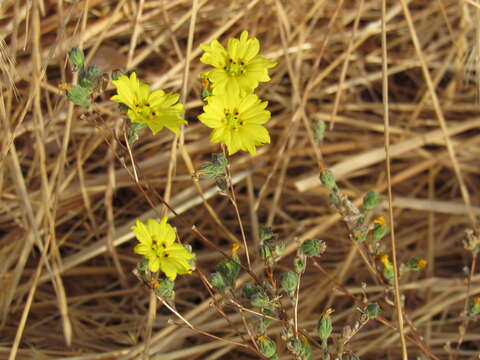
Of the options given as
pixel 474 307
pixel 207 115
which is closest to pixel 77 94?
pixel 207 115

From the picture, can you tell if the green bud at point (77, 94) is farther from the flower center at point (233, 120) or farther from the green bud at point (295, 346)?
the green bud at point (295, 346)

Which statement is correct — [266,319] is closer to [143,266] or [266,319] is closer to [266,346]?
[266,346]

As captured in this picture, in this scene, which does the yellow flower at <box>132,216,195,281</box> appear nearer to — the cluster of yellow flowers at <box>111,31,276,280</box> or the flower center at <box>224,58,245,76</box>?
the cluster of yellow flowers at <box>111,31,276,280</box>

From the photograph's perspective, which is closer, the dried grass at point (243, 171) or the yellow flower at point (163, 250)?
the yellow flower at point (163, 250)

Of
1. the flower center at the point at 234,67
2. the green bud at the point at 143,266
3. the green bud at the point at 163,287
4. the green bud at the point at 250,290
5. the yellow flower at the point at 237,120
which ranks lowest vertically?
the green bud at the point at 250,290

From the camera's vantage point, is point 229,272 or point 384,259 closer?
point 229,272

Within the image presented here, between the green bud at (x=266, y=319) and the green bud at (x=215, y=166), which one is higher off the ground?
the green bud at (x=215, y=166)

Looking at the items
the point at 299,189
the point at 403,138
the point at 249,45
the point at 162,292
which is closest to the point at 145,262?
the point at 162,292

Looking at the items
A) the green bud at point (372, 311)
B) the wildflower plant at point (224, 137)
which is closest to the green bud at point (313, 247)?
the wildflower plant at point (224, 137)
